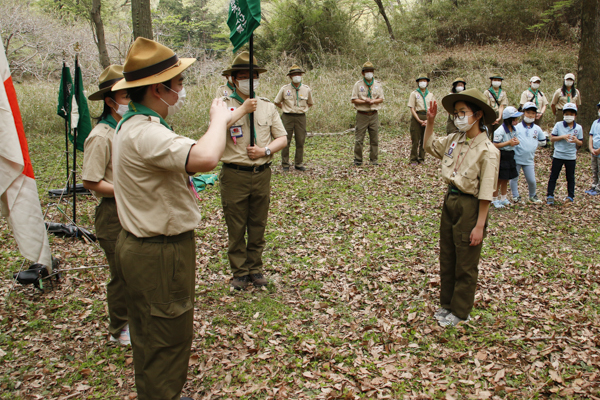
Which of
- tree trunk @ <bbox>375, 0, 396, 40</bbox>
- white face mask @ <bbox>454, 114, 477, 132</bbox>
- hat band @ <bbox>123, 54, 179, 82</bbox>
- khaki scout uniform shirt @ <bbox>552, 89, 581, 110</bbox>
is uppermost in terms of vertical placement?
tree trunk @ <bbox>375, 0, 396, 40</bbox>

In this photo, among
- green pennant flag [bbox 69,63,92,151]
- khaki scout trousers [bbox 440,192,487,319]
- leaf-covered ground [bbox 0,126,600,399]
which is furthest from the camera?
green pennant flag [bbox 69,63,92,151]

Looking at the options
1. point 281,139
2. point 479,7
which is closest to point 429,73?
point 479,7

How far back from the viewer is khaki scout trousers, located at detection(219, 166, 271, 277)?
15.7ft

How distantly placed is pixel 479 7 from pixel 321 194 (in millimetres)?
23494

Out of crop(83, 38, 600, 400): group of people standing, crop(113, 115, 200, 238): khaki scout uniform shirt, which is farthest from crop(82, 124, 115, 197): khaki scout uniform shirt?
crop(113, 115, 200, 238): khaki scout uniform shirt

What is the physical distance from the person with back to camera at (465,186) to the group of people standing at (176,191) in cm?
1

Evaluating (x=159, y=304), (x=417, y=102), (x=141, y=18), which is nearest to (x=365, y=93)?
(x=417, y=102)

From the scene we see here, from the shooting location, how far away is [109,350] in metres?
4.02

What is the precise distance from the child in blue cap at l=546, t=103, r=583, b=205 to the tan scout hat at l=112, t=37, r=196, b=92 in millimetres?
8503

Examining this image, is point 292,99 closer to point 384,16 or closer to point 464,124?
point 464,124

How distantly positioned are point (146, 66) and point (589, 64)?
14396 mm

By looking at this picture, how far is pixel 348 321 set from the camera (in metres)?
4.57

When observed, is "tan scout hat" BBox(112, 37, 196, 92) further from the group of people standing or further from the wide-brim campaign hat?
the wide-brim campaign hat

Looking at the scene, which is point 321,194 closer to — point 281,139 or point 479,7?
point 281,139
